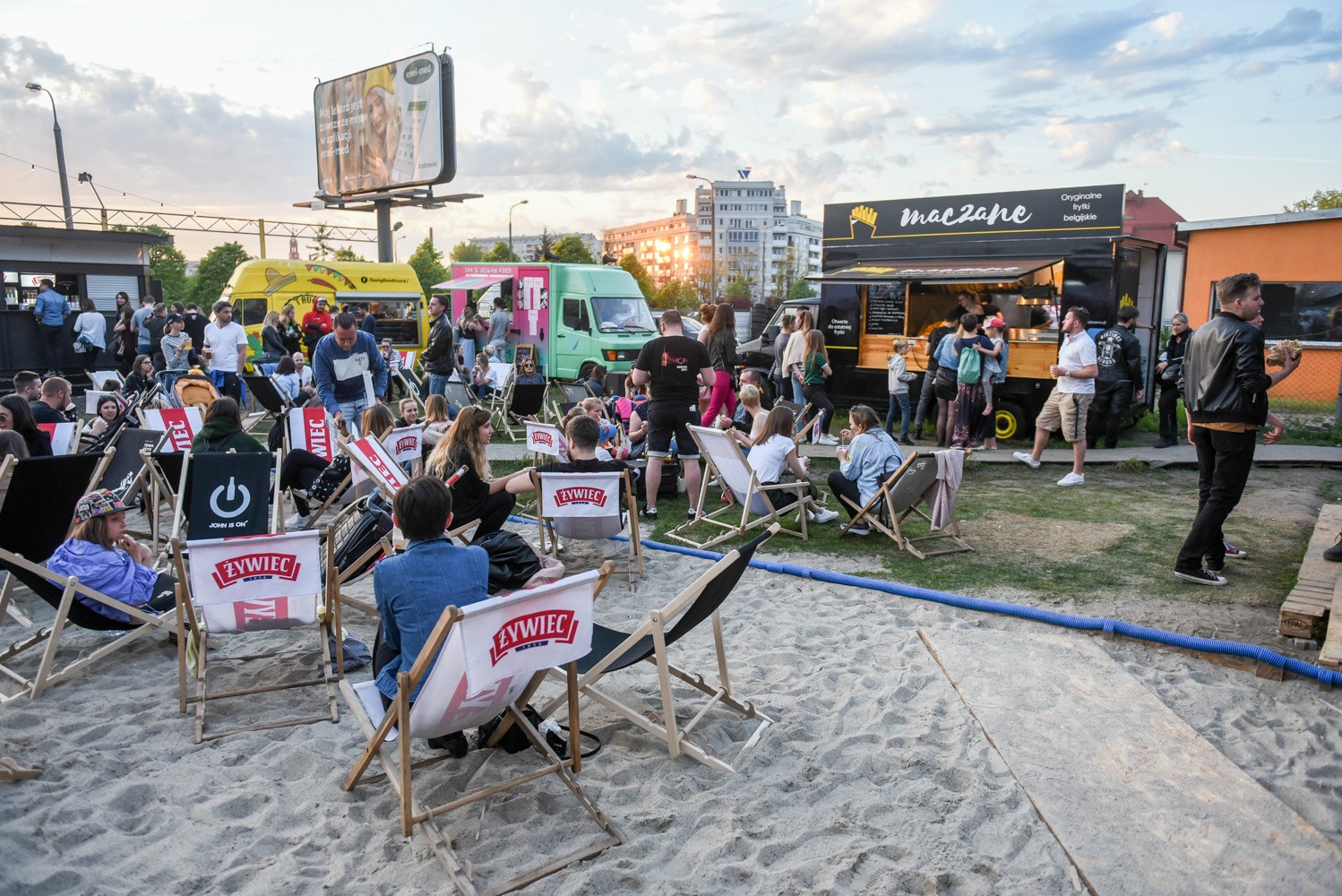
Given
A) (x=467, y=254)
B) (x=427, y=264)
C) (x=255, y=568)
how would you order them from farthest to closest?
(x=467, y=254), (x=427, y=264), (x=255, y=568)

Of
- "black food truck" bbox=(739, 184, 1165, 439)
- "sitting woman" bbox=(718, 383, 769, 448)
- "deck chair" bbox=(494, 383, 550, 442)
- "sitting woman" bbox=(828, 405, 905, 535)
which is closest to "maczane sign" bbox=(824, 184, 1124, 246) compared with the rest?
"black food truck" bbox=(739, 184, 1165, 439)

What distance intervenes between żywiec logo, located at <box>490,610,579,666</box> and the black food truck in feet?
28.0

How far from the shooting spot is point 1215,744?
3.45 meters

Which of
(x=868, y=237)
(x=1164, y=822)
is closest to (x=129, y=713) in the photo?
(x=1164, y=822)

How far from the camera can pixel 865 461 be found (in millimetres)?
6371

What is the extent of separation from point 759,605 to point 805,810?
6.85ft

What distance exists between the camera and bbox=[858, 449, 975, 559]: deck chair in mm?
5949

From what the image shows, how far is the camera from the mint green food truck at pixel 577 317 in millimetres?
15227

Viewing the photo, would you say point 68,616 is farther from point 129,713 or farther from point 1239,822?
point 1239,822

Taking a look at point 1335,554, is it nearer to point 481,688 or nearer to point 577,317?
point 481,688

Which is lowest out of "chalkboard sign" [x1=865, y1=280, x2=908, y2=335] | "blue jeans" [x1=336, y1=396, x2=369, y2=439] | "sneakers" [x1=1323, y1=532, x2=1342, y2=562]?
"sneakers" [x1=1323, y1=532, x2=1342, y2=562]

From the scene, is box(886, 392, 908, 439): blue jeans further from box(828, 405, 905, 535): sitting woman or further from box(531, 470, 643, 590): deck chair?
box(531, 470, 643, 590): deck chair

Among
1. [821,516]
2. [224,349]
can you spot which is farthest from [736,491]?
[224,349]

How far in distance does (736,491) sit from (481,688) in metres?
4.05
